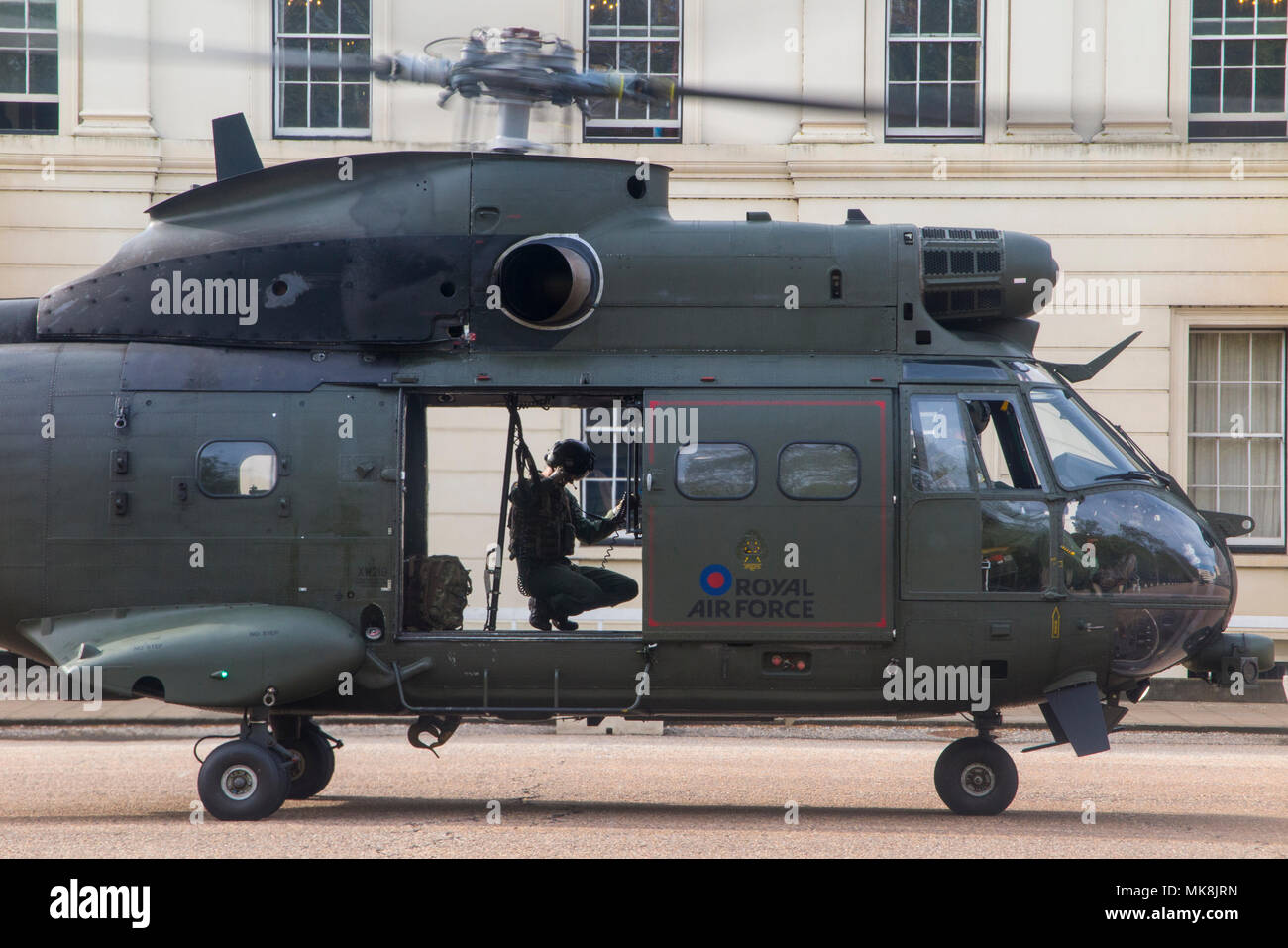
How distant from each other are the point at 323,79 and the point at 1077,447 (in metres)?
12.7

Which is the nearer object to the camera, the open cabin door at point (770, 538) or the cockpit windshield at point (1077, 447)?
the open cabin door at point (770, 538)

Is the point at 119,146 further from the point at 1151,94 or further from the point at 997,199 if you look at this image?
the point at 1151,94

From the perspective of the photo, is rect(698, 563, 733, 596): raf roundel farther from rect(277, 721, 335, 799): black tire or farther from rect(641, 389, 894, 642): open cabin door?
rect(277, 721, 335, 799): black tire

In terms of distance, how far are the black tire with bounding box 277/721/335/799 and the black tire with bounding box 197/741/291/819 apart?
3.25 feet

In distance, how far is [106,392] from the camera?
991cm

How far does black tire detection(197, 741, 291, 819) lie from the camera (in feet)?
31.4

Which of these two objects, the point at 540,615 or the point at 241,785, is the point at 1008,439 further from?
the point at 241,785

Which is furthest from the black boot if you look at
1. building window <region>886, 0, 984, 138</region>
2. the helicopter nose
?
building window <region>886, 0, 984, 138</region>

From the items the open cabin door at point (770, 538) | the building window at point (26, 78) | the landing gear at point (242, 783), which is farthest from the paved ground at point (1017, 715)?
the building window at point (26, 78)

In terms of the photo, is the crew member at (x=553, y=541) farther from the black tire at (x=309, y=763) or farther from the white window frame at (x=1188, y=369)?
the white window frame at (x=1188, y=369)

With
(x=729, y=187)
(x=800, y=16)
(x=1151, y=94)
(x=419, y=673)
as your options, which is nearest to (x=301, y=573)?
(x=419, y=673)

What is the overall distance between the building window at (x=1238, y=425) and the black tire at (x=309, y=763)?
1268 cm

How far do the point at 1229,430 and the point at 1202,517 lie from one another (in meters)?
10.1

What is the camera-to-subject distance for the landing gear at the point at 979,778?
10109 millimetres
